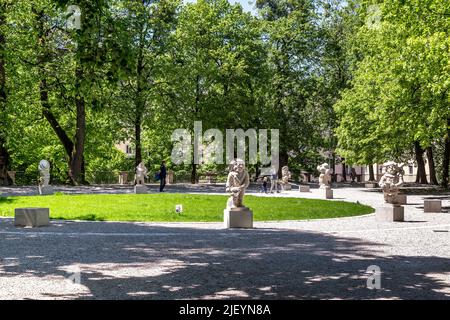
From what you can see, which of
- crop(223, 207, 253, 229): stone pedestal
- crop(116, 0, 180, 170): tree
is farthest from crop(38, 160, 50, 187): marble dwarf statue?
crop(223, 207, 253, 229): stone pedestal

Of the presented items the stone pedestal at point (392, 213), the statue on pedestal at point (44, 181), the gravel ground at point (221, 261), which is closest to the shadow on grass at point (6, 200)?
the statue on pedestal at point (44, 181)

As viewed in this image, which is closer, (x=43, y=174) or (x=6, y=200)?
(x=6, y=200)

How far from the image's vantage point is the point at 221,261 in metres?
10.1

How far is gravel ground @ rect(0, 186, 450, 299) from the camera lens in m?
7.53

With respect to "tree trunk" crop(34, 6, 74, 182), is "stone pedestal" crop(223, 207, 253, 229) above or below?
below

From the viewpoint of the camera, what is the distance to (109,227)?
16.2 meters

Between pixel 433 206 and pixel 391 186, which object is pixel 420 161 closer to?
pixel 433 206

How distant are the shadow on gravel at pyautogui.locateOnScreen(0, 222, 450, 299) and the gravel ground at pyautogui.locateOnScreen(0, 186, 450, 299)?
0.02 meters

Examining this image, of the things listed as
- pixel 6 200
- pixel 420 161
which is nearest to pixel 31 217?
pixel 6 200

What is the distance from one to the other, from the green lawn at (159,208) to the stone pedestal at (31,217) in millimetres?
2602

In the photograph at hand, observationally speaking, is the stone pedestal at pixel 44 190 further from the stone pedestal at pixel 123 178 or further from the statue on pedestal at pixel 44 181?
the stone pedestal at pixel 123 178

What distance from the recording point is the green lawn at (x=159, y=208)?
63.4 ft

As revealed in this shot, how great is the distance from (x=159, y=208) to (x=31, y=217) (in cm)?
596

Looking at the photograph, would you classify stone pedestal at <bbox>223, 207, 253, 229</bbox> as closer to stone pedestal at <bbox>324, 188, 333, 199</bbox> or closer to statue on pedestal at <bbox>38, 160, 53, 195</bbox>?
stone pedestal at <bbox>324, 188, 333, 199</bbox>
